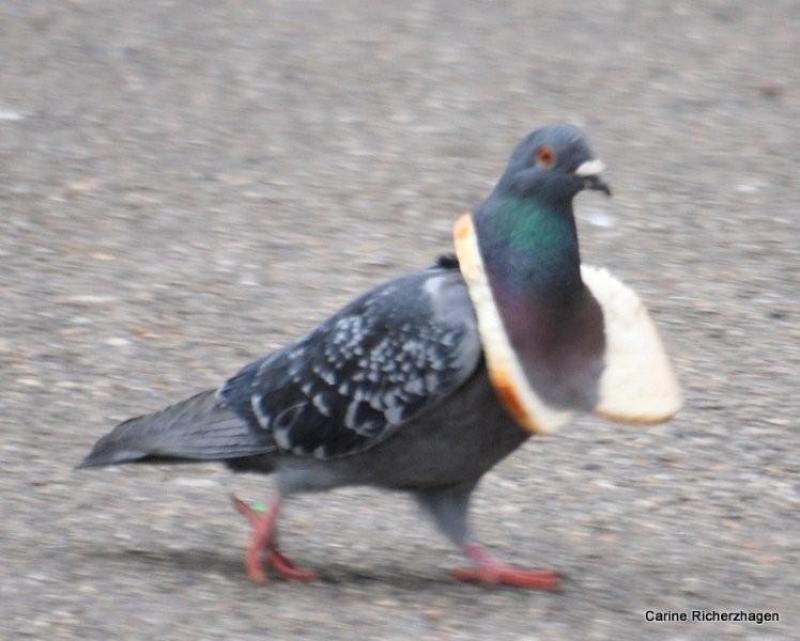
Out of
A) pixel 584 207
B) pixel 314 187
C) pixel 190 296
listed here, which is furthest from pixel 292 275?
pixel 584 207

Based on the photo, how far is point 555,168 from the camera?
4.00 metres

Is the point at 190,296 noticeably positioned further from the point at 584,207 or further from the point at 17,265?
the point at 584,207

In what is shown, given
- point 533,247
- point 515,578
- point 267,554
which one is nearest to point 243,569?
point 267,554

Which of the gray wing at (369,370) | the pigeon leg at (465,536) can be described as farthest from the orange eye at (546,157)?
the pigeon leg at (465,536)

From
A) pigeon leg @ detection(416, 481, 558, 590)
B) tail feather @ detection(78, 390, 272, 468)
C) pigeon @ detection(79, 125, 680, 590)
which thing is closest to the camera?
pigeon @ detection(79, 125, 680, 590)

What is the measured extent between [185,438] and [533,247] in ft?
3.80

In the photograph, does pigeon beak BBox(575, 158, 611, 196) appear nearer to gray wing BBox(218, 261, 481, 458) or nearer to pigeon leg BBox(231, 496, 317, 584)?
gray wing BBox(218, 261, 481, 458)

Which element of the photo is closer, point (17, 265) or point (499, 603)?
point (499, 603)

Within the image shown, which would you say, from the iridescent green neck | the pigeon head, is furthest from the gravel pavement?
the pigeon head

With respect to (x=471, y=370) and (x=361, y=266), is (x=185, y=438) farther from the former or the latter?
(x=361, y=266)

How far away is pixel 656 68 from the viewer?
9547mm

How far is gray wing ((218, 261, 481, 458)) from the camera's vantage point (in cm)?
403

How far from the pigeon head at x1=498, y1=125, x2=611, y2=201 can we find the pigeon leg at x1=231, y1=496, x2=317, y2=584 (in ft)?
3.75

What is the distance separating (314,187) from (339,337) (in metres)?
3.66
